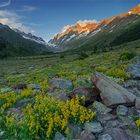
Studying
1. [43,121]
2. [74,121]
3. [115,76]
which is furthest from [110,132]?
[115,76]

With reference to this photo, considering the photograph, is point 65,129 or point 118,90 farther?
point 118,90

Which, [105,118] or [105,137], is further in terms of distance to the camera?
[105,118]

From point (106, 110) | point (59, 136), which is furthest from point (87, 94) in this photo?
point (59, 136)

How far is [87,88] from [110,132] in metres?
3.16

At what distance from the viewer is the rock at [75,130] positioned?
1170cm

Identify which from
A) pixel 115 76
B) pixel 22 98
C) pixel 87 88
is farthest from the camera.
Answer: pixel 115 76

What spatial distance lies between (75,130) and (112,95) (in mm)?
2271

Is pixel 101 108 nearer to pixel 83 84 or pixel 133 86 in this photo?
pixel 83 84

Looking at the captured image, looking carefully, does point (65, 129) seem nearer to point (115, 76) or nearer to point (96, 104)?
point (96, 104)

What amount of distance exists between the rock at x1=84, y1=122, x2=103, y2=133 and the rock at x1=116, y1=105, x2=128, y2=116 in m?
1.10

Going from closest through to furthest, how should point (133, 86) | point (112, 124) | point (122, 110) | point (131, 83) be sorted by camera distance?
point (112, 124) < point (122, 110) < point (133, 86) < point (131, 83)

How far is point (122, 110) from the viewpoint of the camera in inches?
509

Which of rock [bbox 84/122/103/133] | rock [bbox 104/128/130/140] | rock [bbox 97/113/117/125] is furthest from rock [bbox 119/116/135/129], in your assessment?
rock [bbox 84/122/103/133]

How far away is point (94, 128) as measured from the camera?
466 inches
